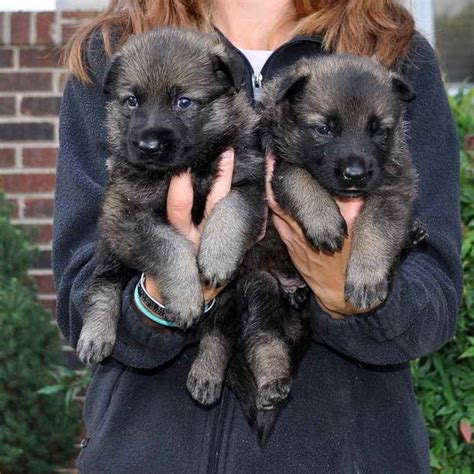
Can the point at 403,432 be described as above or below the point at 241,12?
below

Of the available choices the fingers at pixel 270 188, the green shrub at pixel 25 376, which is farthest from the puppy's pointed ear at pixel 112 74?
the green shrub at pixel 25 376

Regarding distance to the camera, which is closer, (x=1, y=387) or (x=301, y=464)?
(x=301, y=464)

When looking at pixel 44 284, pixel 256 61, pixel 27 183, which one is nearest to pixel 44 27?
pixel 27 183

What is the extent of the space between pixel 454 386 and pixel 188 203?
75.9 inches

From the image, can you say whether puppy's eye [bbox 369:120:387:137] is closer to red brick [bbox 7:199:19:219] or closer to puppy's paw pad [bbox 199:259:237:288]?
puppy's paw pad [bbox 199:259:237:288]

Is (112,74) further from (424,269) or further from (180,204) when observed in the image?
(424,269)

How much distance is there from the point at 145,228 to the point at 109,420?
54 centimetres

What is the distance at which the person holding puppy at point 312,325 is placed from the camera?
2.58 meters

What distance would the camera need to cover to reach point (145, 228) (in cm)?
271

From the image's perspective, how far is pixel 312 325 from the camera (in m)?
2.67

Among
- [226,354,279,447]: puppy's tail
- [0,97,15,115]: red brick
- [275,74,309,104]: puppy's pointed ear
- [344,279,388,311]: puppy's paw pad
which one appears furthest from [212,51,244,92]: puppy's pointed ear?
[0,97,15,115]: red brick

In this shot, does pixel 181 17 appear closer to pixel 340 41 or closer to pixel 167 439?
pixel 340 41

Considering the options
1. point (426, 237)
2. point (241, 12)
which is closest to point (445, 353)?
point (426, 237)

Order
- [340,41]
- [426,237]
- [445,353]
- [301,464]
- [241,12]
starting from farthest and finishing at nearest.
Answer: [445,353]
[241,12]
[340,41]
[426,237]
[301,464]
